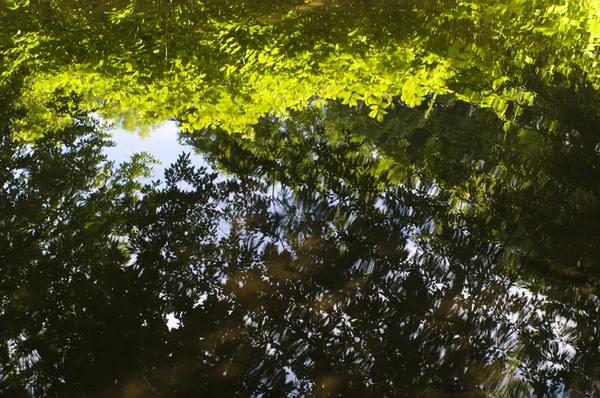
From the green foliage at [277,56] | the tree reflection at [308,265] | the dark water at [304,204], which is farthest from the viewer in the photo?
the green foliage at [277,56]

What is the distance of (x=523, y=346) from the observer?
420 centimetres

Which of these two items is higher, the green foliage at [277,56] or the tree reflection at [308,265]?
the green foliage at [277,56]

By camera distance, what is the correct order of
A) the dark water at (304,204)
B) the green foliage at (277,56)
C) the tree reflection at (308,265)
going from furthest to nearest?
the green foliage at (277,56)
the dark water at (304,204)
the tree reflection at (308,265)

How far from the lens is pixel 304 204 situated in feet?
20.4

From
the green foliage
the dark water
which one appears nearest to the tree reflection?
the dark water

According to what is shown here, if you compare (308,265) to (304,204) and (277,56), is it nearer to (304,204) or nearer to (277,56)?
(304,204)

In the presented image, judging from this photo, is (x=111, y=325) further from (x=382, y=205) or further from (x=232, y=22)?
(x=232, y=22)

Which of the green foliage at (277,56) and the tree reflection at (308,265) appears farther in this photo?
the green foliage at (277,56)

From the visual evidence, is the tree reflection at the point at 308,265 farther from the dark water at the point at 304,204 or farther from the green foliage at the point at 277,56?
the green foliage at the point at 277,56

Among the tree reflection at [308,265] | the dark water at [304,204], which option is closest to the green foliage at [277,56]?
the dark water at [304,204]

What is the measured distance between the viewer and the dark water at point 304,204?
4086 mm

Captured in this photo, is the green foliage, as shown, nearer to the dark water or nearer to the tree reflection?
the dark water

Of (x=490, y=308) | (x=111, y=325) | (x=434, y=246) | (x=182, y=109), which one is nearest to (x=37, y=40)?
(x=182, y=109)

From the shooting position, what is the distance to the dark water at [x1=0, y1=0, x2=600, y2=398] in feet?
13.4
